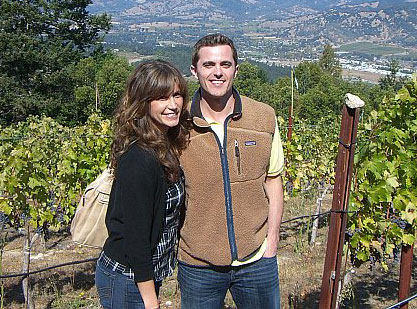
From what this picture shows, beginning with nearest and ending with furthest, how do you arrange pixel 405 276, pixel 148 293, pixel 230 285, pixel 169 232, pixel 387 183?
pixel 148 293 → pixel 169 232 → pixel 230 285 → pixel 387 183 → pixel 405 276

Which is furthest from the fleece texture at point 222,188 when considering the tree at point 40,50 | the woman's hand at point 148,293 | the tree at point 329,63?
the tree at point 329,63

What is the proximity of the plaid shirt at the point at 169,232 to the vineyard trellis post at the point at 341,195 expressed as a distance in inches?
33.0

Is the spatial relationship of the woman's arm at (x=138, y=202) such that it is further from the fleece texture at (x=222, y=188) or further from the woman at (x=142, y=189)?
the fleece texture at (x=222, y=188)

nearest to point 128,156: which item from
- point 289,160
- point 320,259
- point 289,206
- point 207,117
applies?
point 207,117

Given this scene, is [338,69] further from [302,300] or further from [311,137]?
[302,300]

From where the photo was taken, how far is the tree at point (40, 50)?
29172mm

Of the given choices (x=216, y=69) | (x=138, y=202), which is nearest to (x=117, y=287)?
(x=138, y=202)

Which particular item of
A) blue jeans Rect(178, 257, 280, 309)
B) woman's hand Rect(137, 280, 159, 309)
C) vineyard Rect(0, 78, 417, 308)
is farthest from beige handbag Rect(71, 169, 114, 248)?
vineyard Rect(0, 78, 417, 308)

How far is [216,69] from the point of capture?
2049mm

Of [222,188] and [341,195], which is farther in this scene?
[341,195]

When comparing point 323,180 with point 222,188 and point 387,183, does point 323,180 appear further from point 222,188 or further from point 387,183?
point 222,188

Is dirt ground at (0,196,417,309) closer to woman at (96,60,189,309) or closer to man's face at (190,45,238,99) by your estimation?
woman at (96,60,189,309)

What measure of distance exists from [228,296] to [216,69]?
313 centimetres

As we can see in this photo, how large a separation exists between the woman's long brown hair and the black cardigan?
2.0 inches
